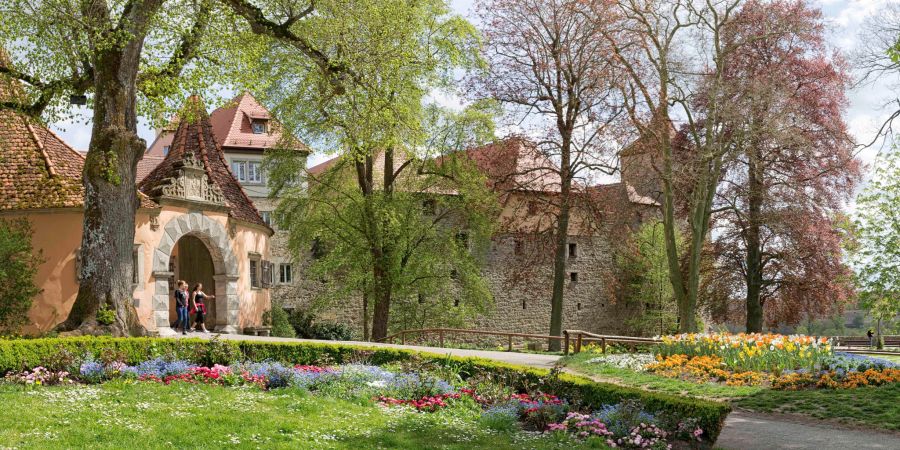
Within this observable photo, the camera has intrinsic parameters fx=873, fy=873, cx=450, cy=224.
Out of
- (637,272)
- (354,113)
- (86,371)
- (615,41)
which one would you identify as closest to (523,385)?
(86,371)

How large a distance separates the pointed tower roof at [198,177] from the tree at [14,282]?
156 inches

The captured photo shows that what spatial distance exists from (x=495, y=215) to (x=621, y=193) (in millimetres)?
4964

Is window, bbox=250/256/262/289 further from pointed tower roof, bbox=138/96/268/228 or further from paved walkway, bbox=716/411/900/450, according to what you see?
paved walkway, bbox=716/411/900/450

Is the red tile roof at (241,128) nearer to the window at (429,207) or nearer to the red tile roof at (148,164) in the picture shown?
the red tile roof at (148,164)

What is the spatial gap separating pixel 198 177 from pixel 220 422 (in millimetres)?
16490

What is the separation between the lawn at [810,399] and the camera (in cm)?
1132

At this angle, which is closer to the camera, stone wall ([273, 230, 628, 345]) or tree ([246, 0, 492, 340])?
tree ([246, 0, 492, 340])

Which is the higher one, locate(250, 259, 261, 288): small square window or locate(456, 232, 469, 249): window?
locate(456, 232, 469, 249): window

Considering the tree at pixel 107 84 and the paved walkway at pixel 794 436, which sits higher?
the tree at pixel 107 84

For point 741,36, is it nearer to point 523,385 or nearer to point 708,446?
point 523,385

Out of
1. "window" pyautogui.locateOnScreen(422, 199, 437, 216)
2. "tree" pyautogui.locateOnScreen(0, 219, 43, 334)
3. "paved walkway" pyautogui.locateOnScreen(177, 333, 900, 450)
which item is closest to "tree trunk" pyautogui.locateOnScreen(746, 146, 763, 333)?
"window" pyautogui.locateOnScreen(422, 199, 437, 216)

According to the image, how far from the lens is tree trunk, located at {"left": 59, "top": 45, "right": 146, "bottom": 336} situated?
15.6 meters

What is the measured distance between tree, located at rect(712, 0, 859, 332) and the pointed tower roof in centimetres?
1547

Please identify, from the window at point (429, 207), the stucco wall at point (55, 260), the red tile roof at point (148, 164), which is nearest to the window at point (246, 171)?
the red tile roof at point (148, 164)
